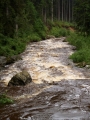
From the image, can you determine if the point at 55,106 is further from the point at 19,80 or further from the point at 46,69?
the point at 46,69

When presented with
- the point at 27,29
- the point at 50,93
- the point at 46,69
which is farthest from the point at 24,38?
the point at 50,93

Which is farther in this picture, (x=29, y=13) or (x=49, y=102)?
(x=29, y=13)

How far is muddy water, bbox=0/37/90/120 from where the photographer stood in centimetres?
780

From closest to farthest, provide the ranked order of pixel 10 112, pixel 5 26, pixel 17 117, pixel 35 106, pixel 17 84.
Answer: pixel 17 117 → pixel 10 112 → pixel 35 106 → pixel 17 84 → pixel 5 26

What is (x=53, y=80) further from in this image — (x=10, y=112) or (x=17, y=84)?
(x=10, y=112)

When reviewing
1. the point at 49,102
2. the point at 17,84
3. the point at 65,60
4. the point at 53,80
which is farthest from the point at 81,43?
the point at 49,102

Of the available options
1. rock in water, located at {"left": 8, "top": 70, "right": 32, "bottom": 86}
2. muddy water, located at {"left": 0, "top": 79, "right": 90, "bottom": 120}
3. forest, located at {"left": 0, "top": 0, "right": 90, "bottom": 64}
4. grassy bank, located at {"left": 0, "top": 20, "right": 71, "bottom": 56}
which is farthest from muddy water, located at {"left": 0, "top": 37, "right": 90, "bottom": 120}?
grassy bank, located at {"left": 0, "top": 20, "right": 71, "bottom": 56}

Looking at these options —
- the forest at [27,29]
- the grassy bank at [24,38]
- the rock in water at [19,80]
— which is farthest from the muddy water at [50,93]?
the grassy bank at [24,38]

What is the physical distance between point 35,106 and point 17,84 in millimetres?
3329

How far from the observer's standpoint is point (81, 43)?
23.4m

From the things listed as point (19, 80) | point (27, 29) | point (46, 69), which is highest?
point (27, 29)

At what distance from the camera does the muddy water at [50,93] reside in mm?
7798

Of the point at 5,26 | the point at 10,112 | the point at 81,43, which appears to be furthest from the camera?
the point at 81,43

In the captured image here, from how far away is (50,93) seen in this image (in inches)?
402
